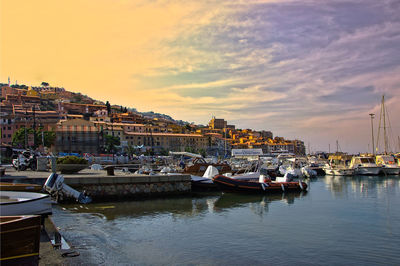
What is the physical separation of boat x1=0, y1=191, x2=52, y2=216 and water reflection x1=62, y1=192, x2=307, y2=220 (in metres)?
6.33

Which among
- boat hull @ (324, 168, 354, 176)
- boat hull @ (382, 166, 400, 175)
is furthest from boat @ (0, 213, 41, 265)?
boat hull @ (382, 166, 400, 175)

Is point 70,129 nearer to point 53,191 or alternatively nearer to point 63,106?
point 63,106

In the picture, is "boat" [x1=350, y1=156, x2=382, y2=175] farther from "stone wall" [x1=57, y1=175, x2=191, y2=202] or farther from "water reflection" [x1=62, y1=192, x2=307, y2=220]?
"stone wall" [x1=57, y1=175, x2=191, y2=202]

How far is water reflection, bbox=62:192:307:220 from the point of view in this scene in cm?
1828

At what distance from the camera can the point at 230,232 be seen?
14.6 m

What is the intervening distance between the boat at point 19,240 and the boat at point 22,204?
2298 millimetres

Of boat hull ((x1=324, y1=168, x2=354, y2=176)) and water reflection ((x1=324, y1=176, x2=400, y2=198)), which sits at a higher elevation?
boat hull ((x1=324, y1=168, x2=354, y2=176))

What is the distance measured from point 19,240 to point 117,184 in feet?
51.9

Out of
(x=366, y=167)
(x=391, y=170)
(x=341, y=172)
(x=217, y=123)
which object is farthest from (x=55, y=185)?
(x=217, y=123)

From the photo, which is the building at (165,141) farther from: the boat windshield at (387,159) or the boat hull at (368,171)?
the boat windshield at (387,159)

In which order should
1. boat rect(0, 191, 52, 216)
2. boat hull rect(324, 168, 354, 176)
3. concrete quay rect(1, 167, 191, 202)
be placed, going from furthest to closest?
boat hull rect(324, 168, 354, 176) < concrete quay rect(1, 167, 191, 202) < boat rect(0, 191, 52, 216)

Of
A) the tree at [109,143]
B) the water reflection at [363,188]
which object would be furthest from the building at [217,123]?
the water reflection at [363,188]

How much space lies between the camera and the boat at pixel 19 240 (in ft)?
21.3

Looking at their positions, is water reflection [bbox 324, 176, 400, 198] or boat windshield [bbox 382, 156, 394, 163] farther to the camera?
boat windshield [bbox 382, 156, 394, 163]
